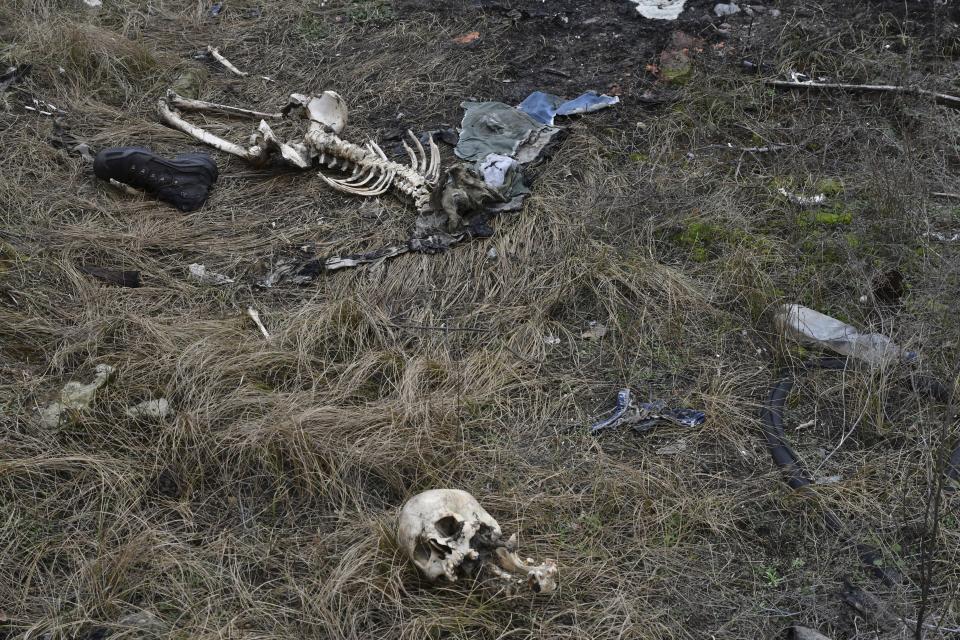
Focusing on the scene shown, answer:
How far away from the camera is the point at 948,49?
509 centimetres

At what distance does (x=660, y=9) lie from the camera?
5758 millimetres

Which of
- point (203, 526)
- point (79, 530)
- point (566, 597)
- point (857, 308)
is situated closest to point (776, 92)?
point (857, 308)

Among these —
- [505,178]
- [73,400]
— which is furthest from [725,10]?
[73,400]

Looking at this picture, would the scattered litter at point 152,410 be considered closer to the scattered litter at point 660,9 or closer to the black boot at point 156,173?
the black boot at point 156,173

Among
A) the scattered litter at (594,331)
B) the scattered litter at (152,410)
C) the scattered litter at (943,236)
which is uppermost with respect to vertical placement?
the scattered litter at (943,236)

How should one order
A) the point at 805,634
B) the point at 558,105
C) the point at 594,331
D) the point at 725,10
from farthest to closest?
the point at 725,10, the point at 558,105, the point at 594,331, the point at 805,634

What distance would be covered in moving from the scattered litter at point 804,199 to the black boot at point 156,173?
3.18 metres

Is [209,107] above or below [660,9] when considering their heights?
below

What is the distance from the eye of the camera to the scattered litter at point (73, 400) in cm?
305

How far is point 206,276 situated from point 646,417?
2.26 metres

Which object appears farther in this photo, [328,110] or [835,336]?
[328,110]

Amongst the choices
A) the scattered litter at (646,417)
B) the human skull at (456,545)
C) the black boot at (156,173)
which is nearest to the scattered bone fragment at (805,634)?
the human skull at (456,545)

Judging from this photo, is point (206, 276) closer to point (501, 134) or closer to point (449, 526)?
point (501, 134)

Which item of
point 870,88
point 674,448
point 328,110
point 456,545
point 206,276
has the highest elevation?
point 870,88
